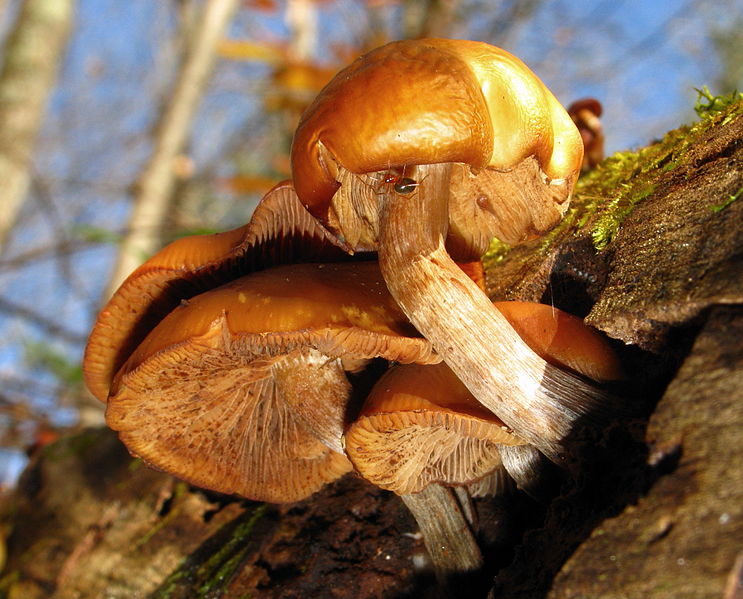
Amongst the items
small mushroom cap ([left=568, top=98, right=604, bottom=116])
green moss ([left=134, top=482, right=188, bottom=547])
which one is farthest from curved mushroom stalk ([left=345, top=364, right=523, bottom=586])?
small mushroom cap ([left=568, top=98, right=604, bottom=116])

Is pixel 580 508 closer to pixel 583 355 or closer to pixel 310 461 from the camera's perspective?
pixel 583 355

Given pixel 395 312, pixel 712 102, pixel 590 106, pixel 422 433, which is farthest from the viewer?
pixel 590 106

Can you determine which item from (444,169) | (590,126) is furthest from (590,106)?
(444,169)

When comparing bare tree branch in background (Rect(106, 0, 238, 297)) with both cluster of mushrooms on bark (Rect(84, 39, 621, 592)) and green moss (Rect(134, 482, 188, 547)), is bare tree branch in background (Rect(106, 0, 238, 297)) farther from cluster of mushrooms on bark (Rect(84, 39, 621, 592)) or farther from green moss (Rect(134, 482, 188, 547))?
cluster of mushrooms on bark (Rect(84, 39, 621, 592))

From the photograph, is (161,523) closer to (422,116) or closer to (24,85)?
(422,116)


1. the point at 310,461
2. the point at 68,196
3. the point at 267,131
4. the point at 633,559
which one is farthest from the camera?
the point at 267,131

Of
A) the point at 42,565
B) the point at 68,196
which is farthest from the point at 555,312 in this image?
the point at 68,196

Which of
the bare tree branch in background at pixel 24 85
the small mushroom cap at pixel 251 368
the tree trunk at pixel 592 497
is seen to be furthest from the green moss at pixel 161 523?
the bare tree branch in background at pixel 24 85
